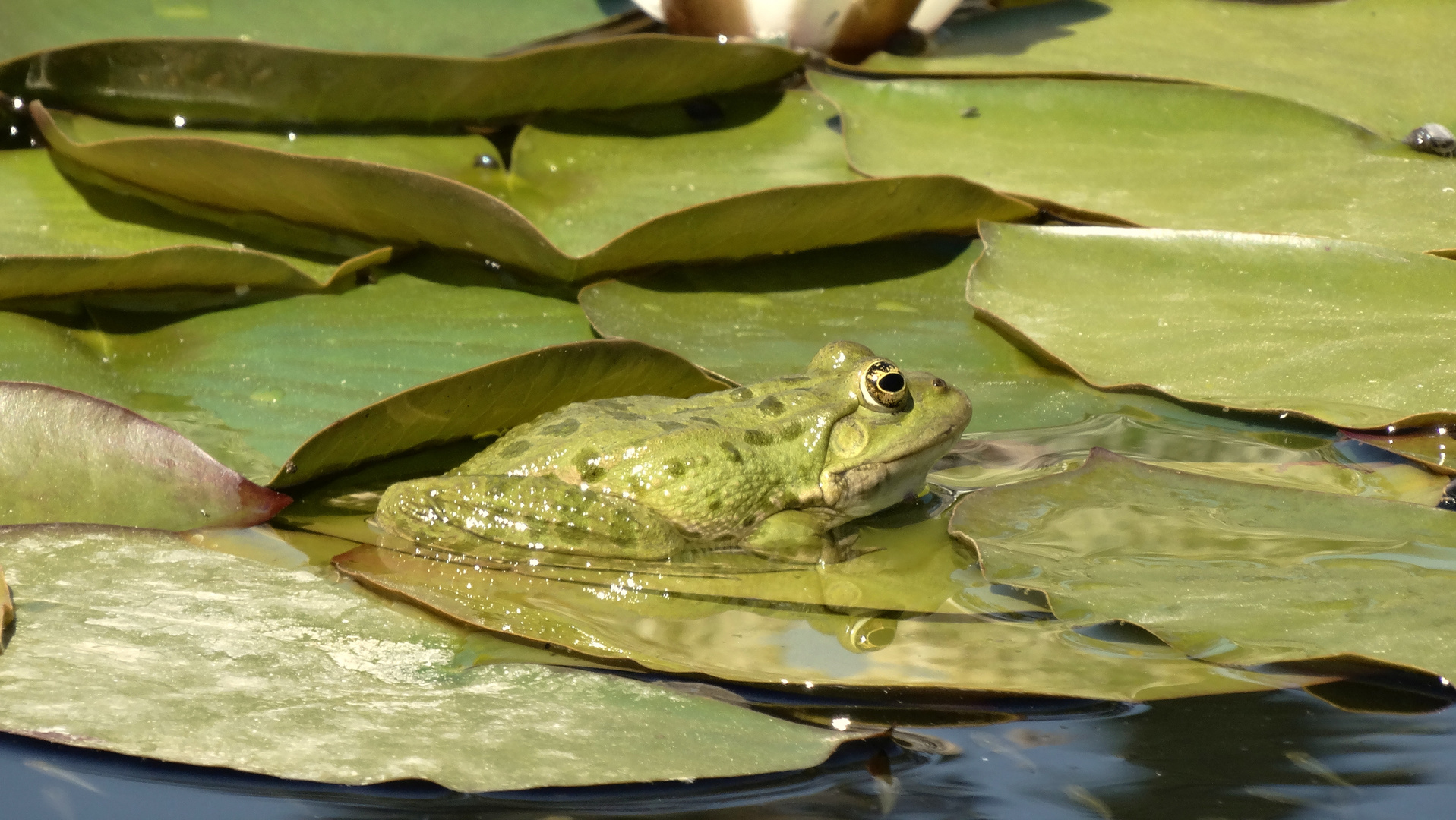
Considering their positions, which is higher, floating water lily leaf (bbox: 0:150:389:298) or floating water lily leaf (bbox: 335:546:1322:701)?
floating water lily leaf (bbox: 0:150:389:298)

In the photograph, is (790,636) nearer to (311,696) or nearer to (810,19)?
(311,696)

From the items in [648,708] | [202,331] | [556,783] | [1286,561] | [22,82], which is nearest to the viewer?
[556,783]

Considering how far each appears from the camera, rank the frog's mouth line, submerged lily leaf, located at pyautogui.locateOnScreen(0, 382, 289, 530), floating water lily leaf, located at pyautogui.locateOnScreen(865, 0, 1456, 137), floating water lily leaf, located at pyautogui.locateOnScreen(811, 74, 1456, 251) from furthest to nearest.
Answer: floating water lily leaf, located at pyautogui.locateOnScreen(865, 0, 1456, 137) → floating water lily leaf, located at pyautogui.locateOnScreen(811, 74, 1456, 251) → the frog's mouth line → submerged lily leaf, located at pyautogui.locateOnScreen(0, 382, 289, 530)

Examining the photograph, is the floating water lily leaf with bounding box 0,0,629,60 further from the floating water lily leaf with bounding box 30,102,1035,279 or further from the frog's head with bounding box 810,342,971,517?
the frog's head with bounding box 810,342,971,517

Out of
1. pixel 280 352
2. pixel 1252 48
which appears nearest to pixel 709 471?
pixel 280 352

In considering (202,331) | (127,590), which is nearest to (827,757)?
(127,590)

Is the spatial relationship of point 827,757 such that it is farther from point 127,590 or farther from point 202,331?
point 202,331

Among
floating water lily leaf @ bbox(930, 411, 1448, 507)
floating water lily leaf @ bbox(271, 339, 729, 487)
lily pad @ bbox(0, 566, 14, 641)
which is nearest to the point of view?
lily pad @ bbox(0, 566, 14, 641)

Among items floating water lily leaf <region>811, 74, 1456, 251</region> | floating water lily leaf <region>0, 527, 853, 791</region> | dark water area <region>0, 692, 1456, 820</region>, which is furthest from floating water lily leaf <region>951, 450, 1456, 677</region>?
floating water lily leaf <region>811, 74, 1456, 251</region>
